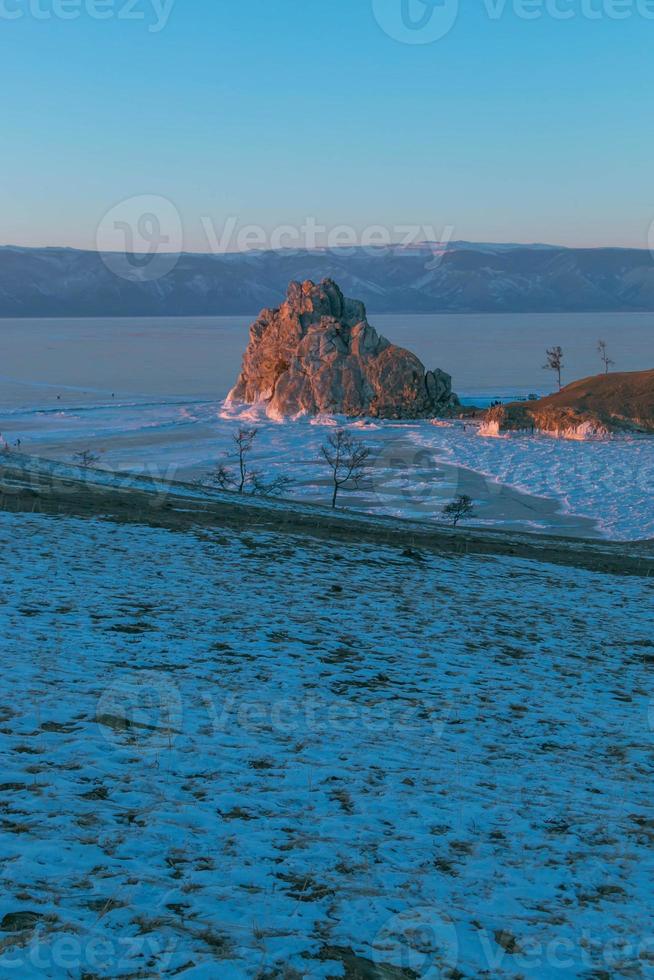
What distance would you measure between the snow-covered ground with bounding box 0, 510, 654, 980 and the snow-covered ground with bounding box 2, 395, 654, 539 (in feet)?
143

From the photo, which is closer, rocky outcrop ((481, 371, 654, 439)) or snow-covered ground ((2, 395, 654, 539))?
snow-covered ground ((2, 395, 654, 539))

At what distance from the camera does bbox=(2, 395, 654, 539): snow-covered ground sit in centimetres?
6378

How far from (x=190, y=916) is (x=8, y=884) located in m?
1.29

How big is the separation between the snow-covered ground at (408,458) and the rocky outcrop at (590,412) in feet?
11.4

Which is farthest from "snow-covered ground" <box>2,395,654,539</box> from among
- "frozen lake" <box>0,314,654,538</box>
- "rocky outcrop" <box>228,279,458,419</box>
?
"rocky outcrop" <box>228,279,458,419</box>

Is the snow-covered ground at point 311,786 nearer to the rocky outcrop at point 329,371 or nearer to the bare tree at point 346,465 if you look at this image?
the bare tree at point 346,465

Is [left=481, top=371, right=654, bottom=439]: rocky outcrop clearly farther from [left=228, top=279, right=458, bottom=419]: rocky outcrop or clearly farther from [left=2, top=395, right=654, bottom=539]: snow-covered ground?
[left=228, top=279, right=458, bottom=419]: rocky outcrop

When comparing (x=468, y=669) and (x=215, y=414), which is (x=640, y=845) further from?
(x=215, y=414)

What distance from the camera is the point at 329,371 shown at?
133875 millimetres

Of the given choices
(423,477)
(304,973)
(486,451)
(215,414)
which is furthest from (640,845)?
(215,414)

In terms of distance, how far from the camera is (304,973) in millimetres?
5629

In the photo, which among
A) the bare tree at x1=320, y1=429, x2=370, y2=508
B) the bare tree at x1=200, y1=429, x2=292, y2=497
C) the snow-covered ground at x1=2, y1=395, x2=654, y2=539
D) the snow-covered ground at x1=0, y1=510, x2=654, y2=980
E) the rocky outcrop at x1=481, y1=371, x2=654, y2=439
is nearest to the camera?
the snow-covered ground at x1=0, y1=510, x2=654, y2=980

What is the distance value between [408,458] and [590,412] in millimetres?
28388

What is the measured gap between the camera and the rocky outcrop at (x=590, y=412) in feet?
334
